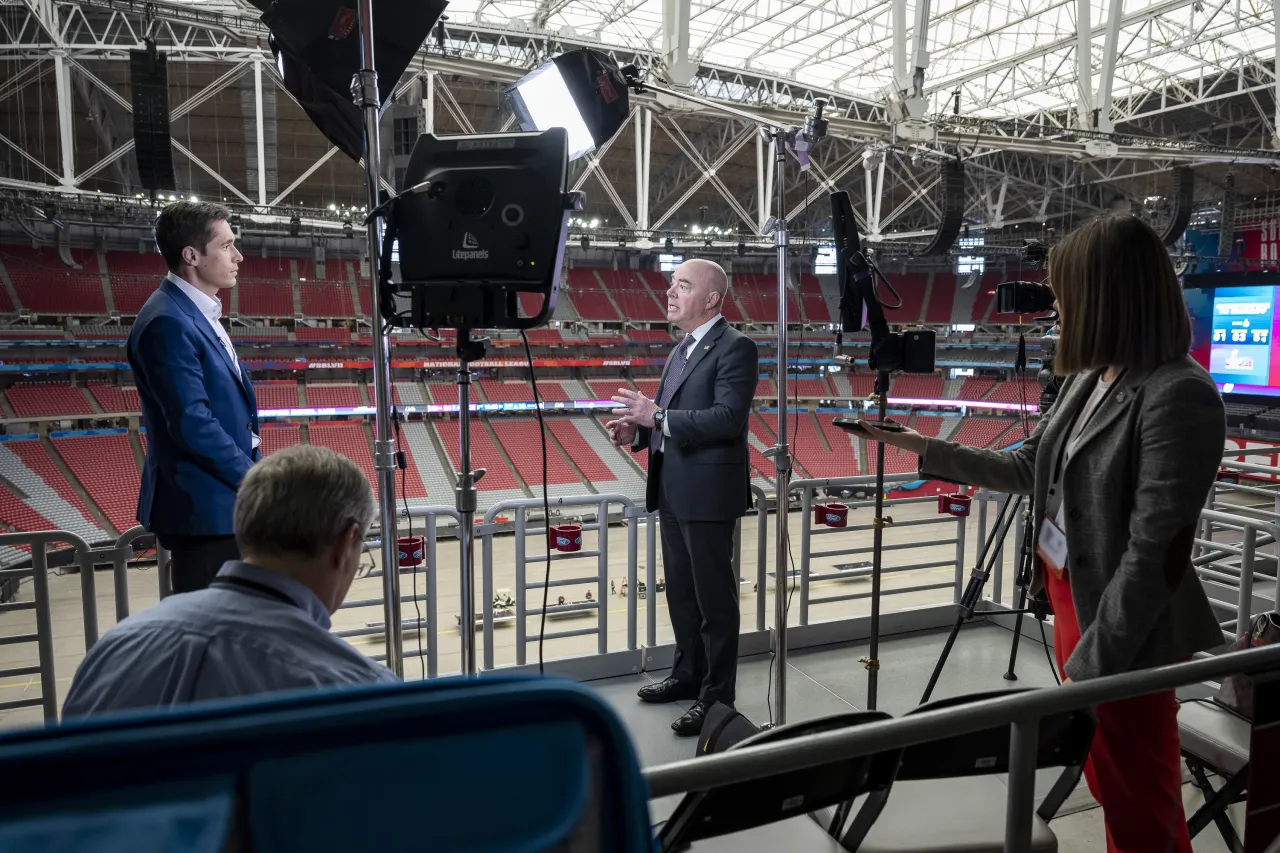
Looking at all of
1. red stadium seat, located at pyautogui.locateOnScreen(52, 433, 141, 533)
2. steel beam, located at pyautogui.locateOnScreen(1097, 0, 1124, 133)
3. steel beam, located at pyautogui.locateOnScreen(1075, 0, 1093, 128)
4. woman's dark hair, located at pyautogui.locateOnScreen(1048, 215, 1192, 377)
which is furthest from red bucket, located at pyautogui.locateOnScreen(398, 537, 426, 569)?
red stadium seat, located at pyautogui.locateOnScreen(52, 433, 141, 533)

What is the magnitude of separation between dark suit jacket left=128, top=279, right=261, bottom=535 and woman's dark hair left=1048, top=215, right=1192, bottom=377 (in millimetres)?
2099

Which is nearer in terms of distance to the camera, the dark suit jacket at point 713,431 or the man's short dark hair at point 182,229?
the man's short dark hair at point 182,229

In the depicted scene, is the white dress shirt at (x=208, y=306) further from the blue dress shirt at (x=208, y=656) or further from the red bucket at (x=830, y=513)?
the red bucket at (x=830, y=513)

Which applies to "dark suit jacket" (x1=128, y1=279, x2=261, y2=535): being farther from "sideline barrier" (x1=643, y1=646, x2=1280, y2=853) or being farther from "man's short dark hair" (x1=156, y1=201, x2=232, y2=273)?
"sideline barrier" (x1=643, y1=646, x2=1280, y2=853)

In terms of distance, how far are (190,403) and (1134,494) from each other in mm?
2243

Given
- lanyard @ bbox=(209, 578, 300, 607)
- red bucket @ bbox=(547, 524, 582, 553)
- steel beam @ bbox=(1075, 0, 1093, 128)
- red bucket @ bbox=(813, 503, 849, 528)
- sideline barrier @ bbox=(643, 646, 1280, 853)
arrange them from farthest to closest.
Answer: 1. steel beam @ bbox=(1075, 0, 1093, 128)
2. red bucket @ bbox=(813, 503, 849, 528)
3. red bucket @ bbox=(547, 524, 582, 553)
4. lanyard @ bbox=(209, 578, 300, 607)
5. sideline barrier @ bbox=(643, 646, 1280, 853)

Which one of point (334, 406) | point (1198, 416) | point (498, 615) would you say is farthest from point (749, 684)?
point (334, 406)

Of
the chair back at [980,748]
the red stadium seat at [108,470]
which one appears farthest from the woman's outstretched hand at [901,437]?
the red stadium seat at [108,470]

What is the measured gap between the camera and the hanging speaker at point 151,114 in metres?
5.87

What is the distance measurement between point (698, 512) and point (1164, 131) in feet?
67.4

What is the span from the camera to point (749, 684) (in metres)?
3.36

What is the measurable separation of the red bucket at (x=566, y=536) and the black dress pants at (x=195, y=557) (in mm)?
1558

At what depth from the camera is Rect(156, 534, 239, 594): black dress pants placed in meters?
Result: 2.08

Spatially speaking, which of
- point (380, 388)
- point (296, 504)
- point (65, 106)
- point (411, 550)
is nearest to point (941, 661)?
point (411, 550)
